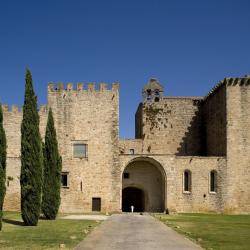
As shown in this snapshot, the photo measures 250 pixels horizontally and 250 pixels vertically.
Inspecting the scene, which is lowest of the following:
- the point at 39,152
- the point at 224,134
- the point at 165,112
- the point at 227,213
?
the point at 227,213

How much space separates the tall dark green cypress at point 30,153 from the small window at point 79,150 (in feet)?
46.9

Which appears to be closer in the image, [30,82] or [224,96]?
[30,82]

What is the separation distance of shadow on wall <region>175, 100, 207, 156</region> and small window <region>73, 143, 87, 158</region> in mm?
11319

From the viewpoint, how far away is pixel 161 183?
44.0m

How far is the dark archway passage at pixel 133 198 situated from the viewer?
4788 cm

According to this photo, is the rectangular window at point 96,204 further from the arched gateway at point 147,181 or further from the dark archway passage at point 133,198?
the dark archway passage at point 133,198

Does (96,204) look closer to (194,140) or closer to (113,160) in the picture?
(113,160)

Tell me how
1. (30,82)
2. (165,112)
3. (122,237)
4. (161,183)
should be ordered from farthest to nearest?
(165,112)
(161,183)
(30,82)
(122,237)

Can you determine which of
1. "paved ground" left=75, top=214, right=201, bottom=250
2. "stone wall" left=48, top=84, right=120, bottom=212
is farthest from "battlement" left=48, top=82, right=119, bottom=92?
"paved ground" left=75, top=214, right=201, bottom=250

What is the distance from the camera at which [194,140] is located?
48.3 metres

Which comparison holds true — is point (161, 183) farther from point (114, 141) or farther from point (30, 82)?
point (30, 82)

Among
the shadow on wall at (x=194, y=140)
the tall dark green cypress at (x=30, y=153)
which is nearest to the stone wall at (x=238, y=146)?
the shadow on wall at (x=194, y=140)

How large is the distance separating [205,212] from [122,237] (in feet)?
74.9

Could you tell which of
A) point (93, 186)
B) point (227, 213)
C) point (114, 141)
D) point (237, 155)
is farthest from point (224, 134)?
point (93, 186)
